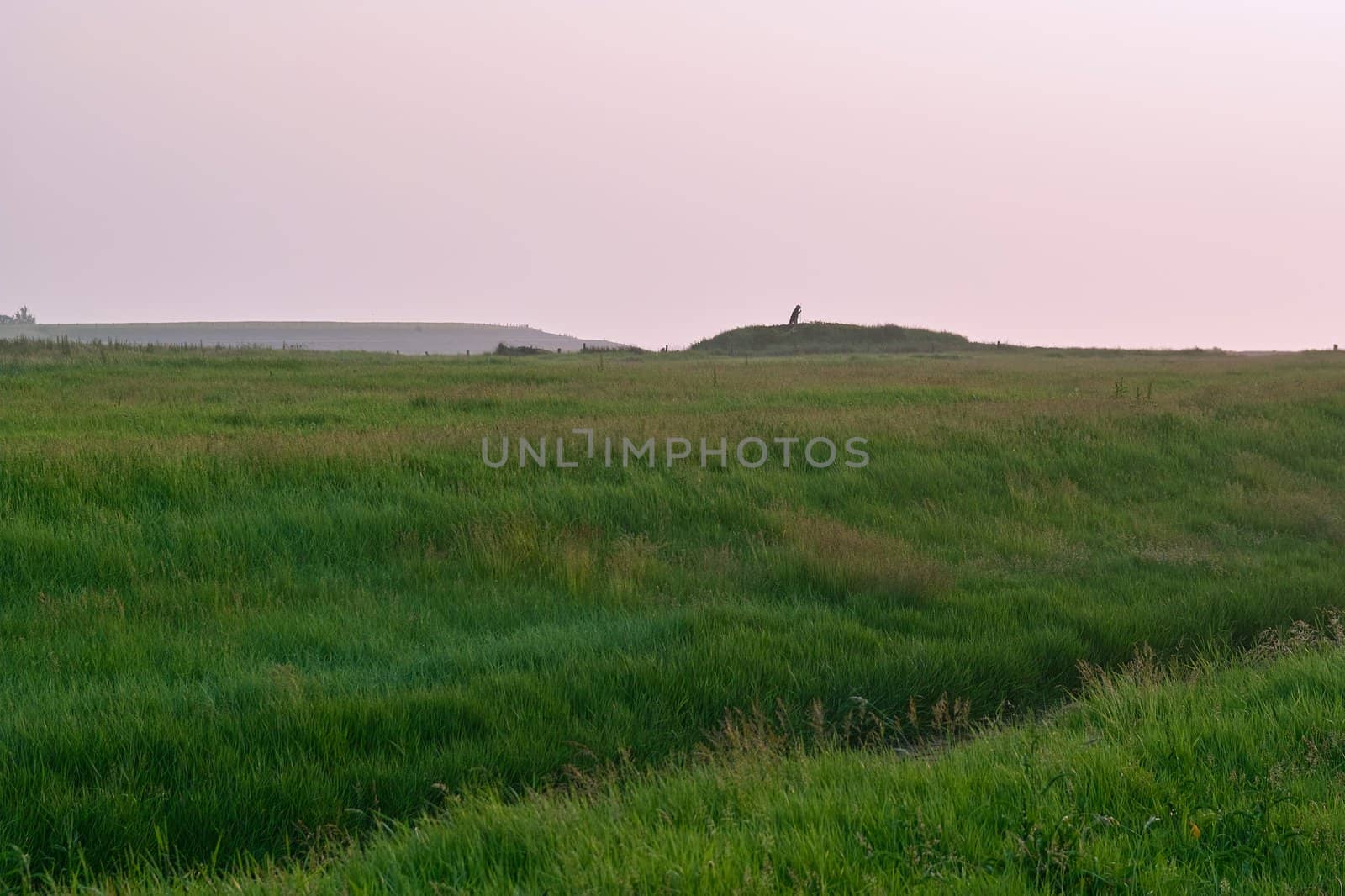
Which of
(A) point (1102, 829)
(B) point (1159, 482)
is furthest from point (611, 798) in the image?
(B) point (1159, 482)

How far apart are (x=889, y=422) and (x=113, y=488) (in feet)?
39.0

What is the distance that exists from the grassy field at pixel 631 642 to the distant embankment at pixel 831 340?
54.8m

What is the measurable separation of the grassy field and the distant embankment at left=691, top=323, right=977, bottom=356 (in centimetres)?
5481

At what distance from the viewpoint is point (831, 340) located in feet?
243

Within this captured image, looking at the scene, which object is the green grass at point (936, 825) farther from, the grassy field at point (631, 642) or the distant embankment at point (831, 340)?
the distant embankment at point (831, 340)

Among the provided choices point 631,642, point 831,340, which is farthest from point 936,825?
point 831,340

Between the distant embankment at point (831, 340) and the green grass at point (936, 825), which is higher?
the distant embankment at point (831, 340)

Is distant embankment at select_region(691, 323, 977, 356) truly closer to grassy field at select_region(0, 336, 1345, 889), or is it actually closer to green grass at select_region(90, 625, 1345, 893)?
grassy field at select_region(0, 336, 1345, 889)

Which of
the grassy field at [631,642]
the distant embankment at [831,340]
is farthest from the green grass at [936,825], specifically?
the distant embankment at [831,340]

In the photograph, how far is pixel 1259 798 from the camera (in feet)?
14.4

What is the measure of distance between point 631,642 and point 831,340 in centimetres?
6845

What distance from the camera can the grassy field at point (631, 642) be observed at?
4297 millimetres

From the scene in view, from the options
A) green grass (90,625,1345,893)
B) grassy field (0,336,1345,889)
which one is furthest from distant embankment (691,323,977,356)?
green grass (90,625,1345,893)

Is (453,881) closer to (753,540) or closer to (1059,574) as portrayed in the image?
(753,540)
